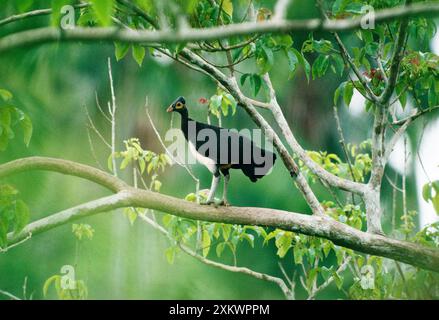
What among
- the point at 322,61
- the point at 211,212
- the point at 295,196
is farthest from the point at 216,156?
the point at 295,196

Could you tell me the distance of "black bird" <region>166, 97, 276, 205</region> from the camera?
1941mm

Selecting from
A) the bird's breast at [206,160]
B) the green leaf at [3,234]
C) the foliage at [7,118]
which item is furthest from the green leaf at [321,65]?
the green leaf at [3,234]

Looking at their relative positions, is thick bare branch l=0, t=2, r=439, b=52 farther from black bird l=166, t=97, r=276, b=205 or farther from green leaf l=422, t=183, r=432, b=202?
black bird l=166, t=97, r=276, b=205

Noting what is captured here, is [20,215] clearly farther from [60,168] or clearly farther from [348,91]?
[348,91]

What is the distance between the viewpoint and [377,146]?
1802 millimetres

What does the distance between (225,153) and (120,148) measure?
108cm

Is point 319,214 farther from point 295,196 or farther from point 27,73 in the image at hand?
point 27,73

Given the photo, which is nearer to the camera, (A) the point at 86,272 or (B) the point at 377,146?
(B) the point at 377,146

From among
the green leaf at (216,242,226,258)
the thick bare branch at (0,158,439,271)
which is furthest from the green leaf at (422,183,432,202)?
the green leaf at (216,242,226,258)

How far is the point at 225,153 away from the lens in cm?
198

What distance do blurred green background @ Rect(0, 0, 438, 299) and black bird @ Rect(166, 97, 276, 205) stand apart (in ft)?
1.92

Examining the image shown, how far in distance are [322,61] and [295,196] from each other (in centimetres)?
137

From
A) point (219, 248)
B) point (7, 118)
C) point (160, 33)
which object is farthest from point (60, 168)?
point (160, 33)

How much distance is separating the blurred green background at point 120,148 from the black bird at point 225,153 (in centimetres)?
58
